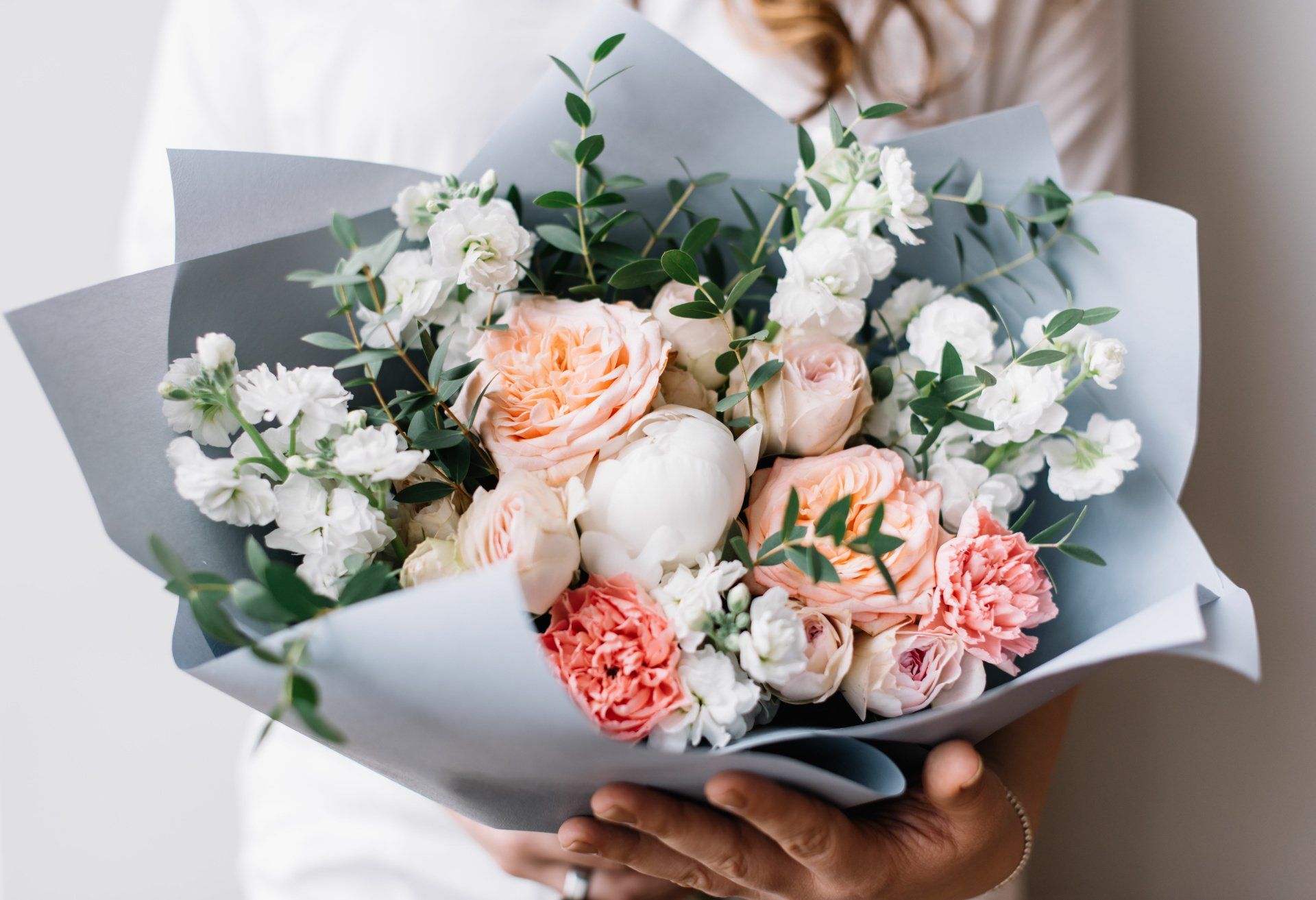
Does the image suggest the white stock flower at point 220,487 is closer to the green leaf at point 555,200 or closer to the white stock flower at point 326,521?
the white stock flower at point 326,521

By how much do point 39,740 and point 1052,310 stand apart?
4.17 feet

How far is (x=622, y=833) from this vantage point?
524 mm

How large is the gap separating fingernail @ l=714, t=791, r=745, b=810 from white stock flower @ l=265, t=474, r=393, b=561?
0.21 m

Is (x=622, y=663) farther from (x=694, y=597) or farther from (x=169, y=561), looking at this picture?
(x=169, y=561)

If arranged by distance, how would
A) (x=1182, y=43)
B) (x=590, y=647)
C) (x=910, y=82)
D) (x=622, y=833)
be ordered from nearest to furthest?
1. (x=590, y=647)
2. (x=622, y=833)
3. (x=910, y=82)
4. (x=1182, y=43)

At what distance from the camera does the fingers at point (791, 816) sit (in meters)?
0.43

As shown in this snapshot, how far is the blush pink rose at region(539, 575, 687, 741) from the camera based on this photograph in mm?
399

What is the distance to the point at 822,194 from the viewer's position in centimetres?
A: 52

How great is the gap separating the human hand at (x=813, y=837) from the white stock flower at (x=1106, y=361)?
8.7 inches

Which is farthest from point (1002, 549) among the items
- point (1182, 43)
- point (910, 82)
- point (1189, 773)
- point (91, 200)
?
point (91, 200)

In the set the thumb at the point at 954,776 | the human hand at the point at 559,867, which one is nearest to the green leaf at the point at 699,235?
the thumb at the point at 954,776

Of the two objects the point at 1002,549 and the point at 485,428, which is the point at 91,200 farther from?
the point at 1002,549

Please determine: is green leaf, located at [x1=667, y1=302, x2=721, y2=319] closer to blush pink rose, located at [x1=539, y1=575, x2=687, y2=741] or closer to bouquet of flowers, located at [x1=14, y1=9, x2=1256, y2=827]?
bouquet of flowers, located at [x1=14, y1=9, x2=1256, y2=827]

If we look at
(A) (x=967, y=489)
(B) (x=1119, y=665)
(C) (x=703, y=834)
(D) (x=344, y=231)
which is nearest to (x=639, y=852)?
(C) (x=703, y=834)
